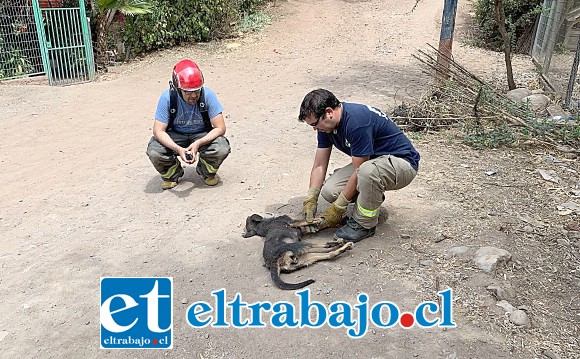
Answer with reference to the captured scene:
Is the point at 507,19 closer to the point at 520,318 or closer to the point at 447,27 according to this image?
the point at 447,27

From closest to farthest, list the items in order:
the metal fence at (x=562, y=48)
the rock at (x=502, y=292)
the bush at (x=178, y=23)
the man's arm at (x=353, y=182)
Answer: the rock at (x=502, y=292) < the man's arm at (x=353, y=182) < the metal fence at (x=562, y=48) < the bush at (x=178, y=23)

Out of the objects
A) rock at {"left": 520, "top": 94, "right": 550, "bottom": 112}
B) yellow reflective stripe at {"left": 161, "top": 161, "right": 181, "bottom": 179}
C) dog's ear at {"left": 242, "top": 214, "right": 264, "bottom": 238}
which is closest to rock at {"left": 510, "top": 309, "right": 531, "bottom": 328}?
dog's ear at {"left": 242, "top": 214, "right": 264, "bottom": 238}

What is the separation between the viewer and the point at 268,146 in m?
5.79

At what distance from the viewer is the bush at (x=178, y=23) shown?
36.0ft

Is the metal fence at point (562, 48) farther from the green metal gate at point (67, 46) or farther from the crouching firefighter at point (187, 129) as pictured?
the green metal gate at point (67, 46)

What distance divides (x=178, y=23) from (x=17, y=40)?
11.4ft

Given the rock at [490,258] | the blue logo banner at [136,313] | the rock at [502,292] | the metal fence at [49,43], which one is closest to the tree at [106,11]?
the metal fence at [49,43]

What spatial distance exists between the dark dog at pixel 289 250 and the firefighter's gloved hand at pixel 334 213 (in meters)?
0.22

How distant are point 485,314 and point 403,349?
54 cm

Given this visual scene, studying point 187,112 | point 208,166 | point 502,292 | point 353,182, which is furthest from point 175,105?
point 502,292

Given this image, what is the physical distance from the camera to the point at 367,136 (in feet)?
10.9

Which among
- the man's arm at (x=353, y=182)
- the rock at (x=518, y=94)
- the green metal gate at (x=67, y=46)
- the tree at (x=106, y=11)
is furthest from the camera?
the tree at (x=106, y=11)

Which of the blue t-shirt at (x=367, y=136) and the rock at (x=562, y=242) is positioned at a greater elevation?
the blue t-shirt at (x=367, y=136)

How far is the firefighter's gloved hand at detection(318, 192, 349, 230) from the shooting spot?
3.59 m
